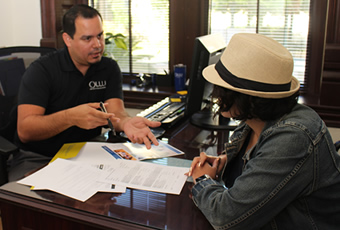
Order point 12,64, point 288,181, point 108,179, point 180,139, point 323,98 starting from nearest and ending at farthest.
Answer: point 288,181, point 108,179, point 180,139, point 12,64, point 323,98

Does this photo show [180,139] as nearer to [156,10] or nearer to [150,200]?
[150,200]

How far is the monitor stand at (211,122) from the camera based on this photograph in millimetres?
1977

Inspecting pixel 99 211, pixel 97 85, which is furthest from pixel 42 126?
pixel 99 211

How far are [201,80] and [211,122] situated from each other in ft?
0.85

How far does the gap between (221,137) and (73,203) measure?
0.88 meters

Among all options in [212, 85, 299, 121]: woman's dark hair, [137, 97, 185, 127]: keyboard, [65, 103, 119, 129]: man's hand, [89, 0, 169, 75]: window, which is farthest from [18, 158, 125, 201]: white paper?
[89, 0, 169, 75]: window

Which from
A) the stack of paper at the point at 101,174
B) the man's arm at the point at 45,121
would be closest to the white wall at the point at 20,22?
the man's arm at the point at 45,121

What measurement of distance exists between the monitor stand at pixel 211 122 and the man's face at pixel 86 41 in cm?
65

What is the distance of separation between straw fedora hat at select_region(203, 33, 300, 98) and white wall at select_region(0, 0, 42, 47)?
2.61m

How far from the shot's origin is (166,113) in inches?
80.3

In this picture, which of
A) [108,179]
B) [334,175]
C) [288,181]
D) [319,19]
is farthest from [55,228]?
[319,19]

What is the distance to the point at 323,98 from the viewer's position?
248cm

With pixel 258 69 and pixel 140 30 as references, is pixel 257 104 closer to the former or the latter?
pixel 258 69

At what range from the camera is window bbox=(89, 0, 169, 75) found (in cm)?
308
